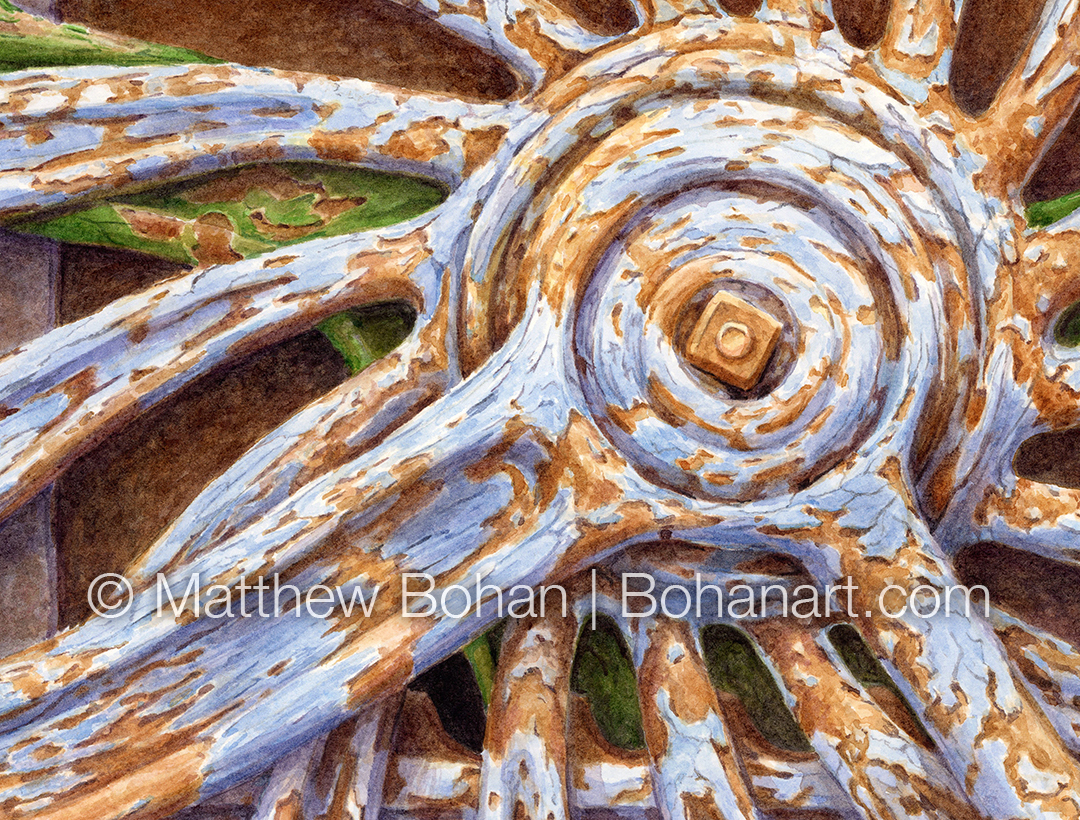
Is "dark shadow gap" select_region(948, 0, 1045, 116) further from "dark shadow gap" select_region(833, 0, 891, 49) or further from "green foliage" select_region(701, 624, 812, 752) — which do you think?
"green foliage" select_region(701, 624, 812, 752)

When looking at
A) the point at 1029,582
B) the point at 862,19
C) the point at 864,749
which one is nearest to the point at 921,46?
the point at 862,19

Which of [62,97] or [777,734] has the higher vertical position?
[62,97]

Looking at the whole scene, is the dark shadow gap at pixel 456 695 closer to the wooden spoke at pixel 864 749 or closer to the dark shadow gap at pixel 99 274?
the wooden spoke at pixel 864 749

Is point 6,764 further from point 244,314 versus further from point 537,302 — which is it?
point 537,302

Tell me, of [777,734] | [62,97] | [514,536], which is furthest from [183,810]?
[62,97]

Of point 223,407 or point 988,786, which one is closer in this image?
point 988,786

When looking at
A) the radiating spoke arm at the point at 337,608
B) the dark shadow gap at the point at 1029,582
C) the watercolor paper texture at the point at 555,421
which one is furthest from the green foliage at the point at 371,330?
the dark shadow gap at the point at 1029,582

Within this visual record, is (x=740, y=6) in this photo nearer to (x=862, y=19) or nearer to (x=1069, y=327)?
(x=862, y=19)
